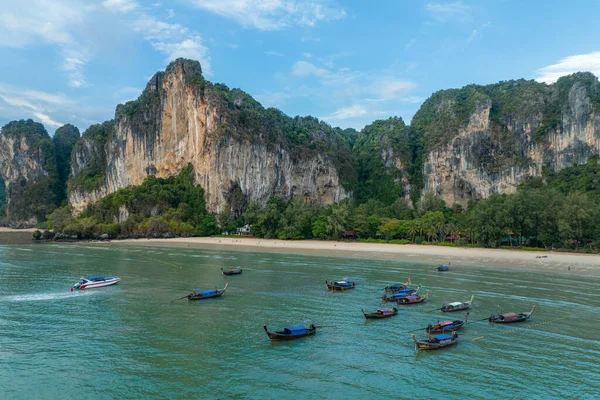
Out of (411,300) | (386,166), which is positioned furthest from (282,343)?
(386,166)

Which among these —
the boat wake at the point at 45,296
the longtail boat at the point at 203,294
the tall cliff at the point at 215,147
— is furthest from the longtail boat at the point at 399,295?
the tall cliff at the point at 215,147

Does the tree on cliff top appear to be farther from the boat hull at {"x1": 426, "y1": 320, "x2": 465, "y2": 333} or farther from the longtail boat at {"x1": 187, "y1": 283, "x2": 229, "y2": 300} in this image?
the boat hull at {"x1": 426, "y1": 320, "x2": 465, "y2": 333}

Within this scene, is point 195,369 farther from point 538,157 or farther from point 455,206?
point 538,157

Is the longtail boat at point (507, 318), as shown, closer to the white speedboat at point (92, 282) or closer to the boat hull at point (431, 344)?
the boat hull at point (431, 344)

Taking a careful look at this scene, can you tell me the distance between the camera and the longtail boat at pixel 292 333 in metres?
22.7

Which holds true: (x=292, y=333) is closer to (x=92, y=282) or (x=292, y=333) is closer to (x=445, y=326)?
(x=445, y=326)

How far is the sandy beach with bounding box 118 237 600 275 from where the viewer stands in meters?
49.7

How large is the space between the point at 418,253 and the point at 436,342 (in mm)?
41559

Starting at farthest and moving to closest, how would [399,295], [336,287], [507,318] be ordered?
[336,287] < [399,295] < [507,318]

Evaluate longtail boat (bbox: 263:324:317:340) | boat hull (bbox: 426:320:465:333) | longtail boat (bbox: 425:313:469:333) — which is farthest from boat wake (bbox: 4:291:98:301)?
boat hull (bbox: 426:320:465:333)

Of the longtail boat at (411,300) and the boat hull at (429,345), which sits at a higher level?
the longtail boat at (411,300)

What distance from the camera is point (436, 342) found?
21.9m

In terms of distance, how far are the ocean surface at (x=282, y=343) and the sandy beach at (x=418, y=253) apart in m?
9.27

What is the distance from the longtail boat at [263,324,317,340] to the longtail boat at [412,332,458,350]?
5.70 metres
